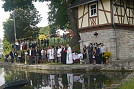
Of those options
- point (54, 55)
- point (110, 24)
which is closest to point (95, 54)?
point (110, 24)

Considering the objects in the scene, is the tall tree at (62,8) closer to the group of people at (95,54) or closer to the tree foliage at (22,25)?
the group of people at (95,54)

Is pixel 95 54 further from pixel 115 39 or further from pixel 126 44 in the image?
pixel 126 44

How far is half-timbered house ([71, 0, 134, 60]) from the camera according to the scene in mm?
21484

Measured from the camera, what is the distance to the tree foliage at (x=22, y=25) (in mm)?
49594

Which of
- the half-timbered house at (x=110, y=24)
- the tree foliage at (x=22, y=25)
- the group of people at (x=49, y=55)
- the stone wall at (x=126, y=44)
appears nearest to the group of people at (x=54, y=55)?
the group of people at (x=49, y=55)

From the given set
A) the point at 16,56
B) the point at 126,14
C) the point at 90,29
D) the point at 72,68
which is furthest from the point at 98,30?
the point at 16,56

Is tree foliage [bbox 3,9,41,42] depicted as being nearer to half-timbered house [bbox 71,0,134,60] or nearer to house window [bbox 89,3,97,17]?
half-timbered house [bbox 71,0,134,60]

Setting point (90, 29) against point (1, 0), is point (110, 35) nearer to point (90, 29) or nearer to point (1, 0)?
point (90, 29)

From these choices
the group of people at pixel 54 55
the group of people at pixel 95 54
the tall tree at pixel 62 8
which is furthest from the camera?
the tall tree at pixel 62 8

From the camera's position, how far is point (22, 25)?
49.8m

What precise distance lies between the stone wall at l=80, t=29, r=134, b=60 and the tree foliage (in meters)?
27.8

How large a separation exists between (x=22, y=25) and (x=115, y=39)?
32.0m

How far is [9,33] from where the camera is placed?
51.3 m

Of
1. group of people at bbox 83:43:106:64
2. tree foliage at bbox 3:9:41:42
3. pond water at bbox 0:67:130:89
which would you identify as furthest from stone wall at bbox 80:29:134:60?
tree foliage at bbox 3:9:41:42
